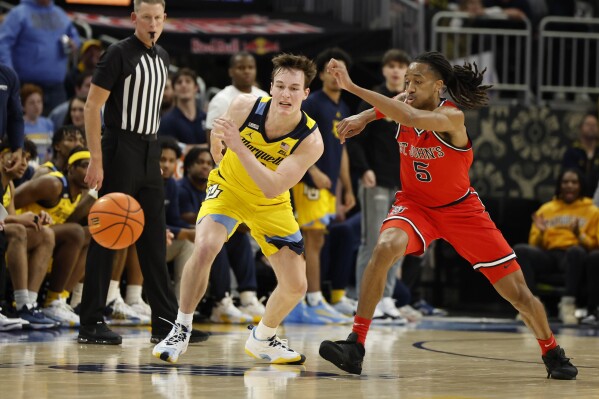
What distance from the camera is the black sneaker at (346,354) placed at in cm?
664

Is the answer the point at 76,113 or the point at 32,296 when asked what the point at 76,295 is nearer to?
the point at 32,296

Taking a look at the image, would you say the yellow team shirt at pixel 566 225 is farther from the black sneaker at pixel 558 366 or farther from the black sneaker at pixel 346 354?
the black sneaker at pixel 346 354

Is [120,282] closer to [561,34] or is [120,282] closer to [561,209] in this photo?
[561,209]

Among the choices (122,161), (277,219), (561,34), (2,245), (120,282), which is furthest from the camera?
(561,34)

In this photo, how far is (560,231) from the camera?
12641 millimetres

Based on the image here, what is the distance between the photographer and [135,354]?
7.42 meters

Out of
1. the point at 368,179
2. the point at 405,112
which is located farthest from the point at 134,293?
the point at 405,112

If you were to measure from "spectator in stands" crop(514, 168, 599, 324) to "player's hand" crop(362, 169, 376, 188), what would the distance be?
7.63 ft

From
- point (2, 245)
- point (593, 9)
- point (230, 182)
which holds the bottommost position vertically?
point (2, 245)

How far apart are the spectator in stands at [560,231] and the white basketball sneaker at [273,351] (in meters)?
5.78

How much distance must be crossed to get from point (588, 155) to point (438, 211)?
7.07 metres

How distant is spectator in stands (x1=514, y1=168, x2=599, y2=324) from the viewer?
1248 cm

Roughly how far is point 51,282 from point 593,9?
9572 millimetres

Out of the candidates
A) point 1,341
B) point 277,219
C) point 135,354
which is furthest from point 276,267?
point 1,341
